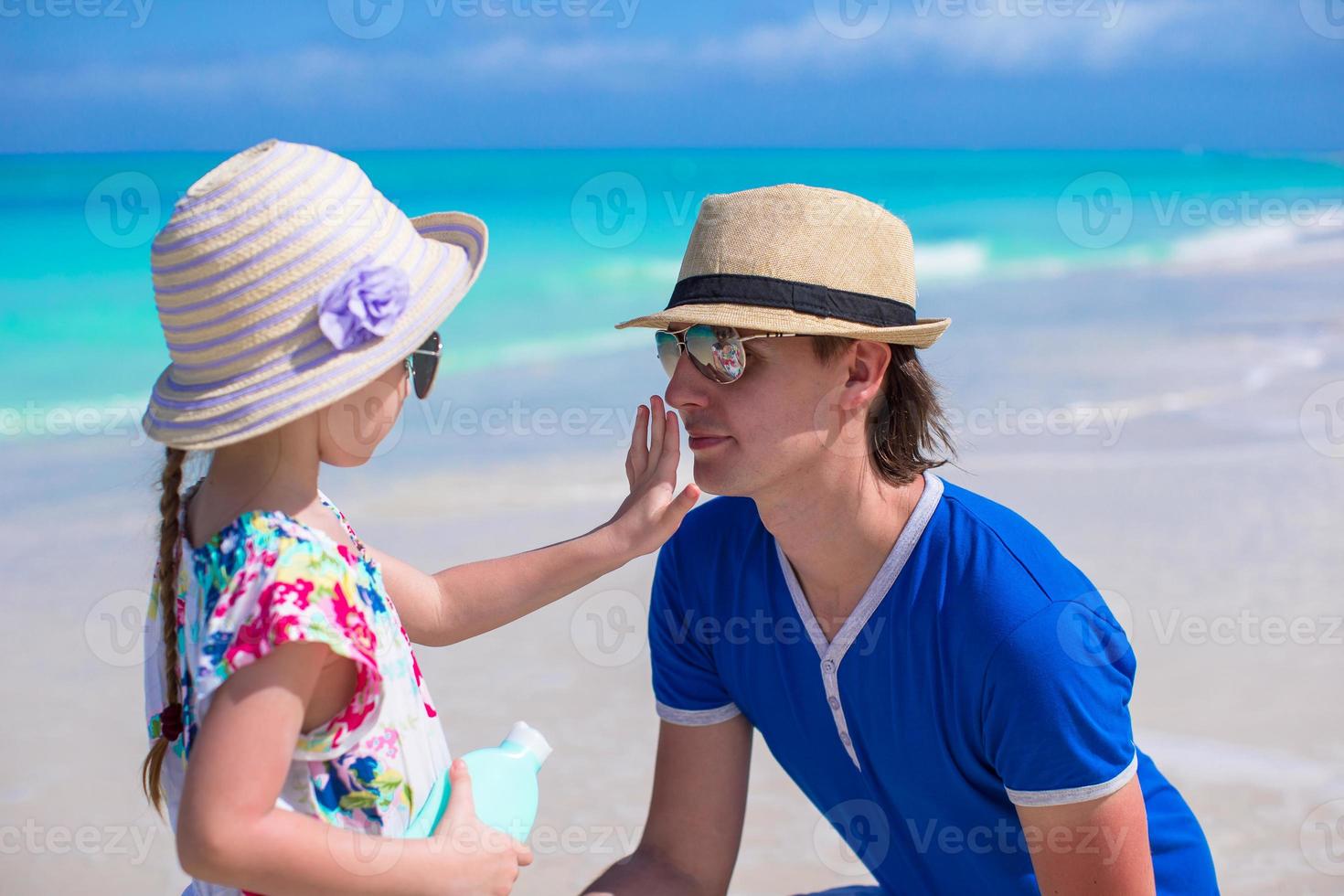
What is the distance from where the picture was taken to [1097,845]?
251 centimetres

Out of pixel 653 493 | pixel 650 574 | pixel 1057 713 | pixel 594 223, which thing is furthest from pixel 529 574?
pixel 594 223

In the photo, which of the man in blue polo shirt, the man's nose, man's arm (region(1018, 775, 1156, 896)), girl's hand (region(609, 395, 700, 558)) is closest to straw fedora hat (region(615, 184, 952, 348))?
the man in blue polo shirt

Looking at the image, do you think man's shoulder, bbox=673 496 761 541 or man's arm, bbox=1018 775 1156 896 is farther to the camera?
man's shoulder, bbox=673 496 761 541

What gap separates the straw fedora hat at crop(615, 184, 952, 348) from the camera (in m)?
2.86

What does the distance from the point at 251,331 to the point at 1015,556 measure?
1.58 meters

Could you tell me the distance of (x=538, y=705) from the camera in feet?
17.5

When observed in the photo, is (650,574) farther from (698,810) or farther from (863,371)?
(863,371)

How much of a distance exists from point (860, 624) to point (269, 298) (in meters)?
1.45

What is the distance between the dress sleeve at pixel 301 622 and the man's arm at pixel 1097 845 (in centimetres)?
135

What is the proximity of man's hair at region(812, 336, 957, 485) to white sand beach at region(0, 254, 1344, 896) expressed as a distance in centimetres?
187

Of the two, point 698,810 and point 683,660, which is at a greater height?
point 683,660

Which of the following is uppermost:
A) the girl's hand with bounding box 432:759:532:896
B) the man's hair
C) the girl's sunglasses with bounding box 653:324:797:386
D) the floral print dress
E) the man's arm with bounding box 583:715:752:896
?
the girl's sunglasses with bounding box 653:324:797:386

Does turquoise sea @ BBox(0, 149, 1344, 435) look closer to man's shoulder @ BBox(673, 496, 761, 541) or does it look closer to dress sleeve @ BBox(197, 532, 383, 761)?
man's shoulder @ BBox(673, 496, 761, 541)

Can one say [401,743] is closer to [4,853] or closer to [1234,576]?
[4,853]
